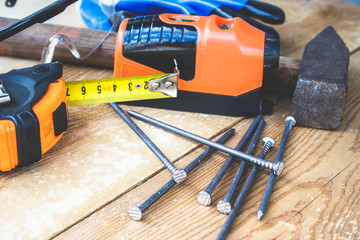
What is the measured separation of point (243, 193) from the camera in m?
0.78

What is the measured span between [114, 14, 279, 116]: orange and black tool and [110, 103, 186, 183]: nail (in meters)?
0.11

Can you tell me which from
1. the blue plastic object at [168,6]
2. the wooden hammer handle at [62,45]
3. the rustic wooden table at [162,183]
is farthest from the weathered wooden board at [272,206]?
the blue plastic object at [168,6]

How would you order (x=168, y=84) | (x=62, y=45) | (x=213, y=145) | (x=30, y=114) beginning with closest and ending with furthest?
1. (x=30, y=114)
2. (x=213, y=145)
3. (x=168, y=84)
4. (x=62, y=45)

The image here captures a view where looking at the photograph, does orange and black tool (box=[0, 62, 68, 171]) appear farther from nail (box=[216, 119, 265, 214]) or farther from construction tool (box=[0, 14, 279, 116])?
nail (box=[216, 119, 265, 214])

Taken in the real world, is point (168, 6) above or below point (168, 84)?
above

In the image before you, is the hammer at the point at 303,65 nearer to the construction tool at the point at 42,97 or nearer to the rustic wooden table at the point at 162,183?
the rustic wooden table at the point at 162,183

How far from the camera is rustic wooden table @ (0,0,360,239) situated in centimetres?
73

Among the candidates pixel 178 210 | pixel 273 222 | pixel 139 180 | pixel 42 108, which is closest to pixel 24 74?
pixel 42 108

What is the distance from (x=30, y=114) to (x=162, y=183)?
1.00ft

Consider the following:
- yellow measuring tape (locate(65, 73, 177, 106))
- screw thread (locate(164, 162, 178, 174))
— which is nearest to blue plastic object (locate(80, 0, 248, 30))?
yellow measuring tape (locate(65, 73, 177, 106))

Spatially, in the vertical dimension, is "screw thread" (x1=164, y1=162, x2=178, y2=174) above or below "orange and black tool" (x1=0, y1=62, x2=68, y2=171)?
below

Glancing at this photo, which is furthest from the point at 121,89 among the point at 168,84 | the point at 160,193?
the point at 160,193

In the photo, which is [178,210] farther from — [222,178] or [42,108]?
[42,108]

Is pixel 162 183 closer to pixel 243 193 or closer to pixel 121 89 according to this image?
pixel 243 193
